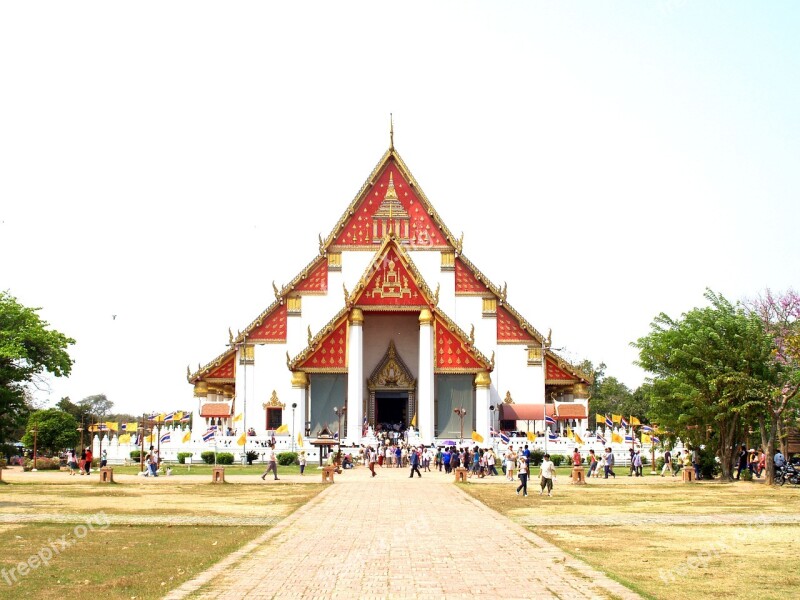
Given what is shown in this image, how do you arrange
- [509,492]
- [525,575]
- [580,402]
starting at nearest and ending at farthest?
[525,575] → [509,492] → [580,402]

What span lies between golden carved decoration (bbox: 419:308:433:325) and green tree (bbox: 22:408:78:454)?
2277 cm

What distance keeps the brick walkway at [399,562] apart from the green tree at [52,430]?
3926cm

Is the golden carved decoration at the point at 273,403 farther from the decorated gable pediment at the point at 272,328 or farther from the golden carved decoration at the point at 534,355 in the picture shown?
the golden carved decoration at the point at 534,355

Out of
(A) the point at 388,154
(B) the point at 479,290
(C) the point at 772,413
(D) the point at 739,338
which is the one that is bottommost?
(C) the point at 772,413

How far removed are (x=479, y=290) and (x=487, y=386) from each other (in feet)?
21.8

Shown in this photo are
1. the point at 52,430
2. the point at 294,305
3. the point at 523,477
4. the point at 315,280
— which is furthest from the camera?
the point at 52,430

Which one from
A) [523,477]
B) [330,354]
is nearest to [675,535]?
[523,477]

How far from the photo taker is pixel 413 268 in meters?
51.5

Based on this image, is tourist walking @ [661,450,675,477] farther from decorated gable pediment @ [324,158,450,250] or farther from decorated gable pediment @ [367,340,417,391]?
decorated gable pediment @ [324,158,450,250]

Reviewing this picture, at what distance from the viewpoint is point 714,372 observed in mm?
32656

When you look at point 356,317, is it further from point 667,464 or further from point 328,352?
point 667,464

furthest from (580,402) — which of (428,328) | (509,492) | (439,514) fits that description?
(439,514)

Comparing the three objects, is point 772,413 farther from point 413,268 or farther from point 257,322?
point 257,322

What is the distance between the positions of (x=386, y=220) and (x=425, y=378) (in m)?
10.3
